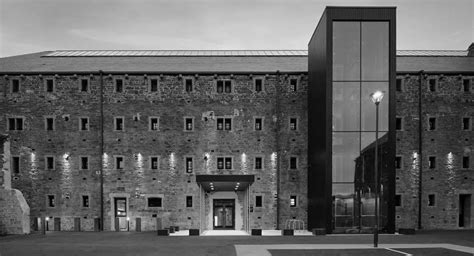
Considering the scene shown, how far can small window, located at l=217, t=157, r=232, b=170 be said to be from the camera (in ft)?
95.8

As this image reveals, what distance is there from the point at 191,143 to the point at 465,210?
Result: 24715mm

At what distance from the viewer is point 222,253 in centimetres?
1616

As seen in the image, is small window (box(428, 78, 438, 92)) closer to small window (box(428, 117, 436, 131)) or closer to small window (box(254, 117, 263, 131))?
small window (box(428, 117, 436, 131))

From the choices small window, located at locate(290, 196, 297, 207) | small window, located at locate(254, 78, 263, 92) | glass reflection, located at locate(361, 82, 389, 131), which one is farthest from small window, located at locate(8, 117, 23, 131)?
glass reflection, located at locate(361, 82, 389, 131)

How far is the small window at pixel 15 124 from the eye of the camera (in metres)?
29.1

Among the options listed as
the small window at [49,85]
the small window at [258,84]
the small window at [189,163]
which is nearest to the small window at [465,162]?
the small window at [258,84]

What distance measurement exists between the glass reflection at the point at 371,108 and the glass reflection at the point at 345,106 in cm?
41

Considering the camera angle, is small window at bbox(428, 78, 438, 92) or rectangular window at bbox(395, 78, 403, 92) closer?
rectangular window at bbox(395, 78, 403, 92)

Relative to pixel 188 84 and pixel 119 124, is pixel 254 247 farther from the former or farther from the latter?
pixel 119 124

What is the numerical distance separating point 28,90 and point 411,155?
111 feet

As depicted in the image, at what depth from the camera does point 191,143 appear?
29.3 m

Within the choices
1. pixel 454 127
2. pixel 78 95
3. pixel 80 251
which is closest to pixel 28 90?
pixel 78 95

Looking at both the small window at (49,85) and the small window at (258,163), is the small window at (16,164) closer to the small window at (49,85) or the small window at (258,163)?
the small window at (49,85)

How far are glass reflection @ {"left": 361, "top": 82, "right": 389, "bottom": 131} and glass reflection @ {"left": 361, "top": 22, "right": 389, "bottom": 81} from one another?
1.67 feet
